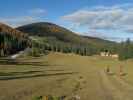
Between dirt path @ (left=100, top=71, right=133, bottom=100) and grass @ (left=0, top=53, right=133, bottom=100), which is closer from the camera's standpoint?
grass @ (left=0, top=53, right=133, bottom=100)

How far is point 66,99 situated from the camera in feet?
78.4

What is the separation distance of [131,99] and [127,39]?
143590 mm

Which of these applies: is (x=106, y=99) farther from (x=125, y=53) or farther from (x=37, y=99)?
(x=125, y=53)

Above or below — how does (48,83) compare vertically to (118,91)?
above

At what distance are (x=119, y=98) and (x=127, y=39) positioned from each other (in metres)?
143

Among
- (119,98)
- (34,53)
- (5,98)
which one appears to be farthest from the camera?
(34,53)

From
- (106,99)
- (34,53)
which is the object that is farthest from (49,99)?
(34,53)

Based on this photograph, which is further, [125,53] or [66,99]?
[125,53]

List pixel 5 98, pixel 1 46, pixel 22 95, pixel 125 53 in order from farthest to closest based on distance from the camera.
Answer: pixel 1 46
pixel 125 53
pixel 22 95
pixel 5 98

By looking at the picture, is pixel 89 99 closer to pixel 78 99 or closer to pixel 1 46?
pixel 78 99

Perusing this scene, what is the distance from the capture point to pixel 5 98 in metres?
23.5

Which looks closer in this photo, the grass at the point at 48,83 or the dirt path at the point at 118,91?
the grass at the point at 48,83

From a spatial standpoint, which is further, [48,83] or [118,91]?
[48,83]

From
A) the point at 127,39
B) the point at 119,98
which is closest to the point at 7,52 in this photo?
the point at 127,39
